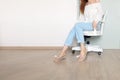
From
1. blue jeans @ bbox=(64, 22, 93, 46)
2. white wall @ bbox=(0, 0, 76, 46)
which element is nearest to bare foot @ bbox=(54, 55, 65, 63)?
blue jeans @ bbox=(64, 22, 93, 46)

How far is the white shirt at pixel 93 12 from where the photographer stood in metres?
4.37

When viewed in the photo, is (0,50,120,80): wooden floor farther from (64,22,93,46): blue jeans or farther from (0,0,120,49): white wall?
(0,0,120,49): white wall

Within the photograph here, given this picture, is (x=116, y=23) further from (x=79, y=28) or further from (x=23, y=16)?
(x=23, y=16)

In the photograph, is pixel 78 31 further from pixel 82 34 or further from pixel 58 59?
pixel 58 59

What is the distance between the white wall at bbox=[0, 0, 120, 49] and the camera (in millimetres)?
5094

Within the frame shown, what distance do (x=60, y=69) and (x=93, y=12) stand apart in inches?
61.9

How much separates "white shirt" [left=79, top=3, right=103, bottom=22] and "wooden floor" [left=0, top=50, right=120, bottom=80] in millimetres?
702

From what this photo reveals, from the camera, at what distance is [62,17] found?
5113 millimetres

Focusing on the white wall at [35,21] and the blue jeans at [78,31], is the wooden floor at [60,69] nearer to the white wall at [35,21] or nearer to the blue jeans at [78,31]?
the blue jeans at [78,31]

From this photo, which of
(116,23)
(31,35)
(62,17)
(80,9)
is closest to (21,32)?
(31,35)

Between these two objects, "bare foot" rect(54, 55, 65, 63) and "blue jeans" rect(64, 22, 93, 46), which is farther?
"blue jeans" rect(64, 22, 93, 46)

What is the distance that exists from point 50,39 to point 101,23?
1207 mm

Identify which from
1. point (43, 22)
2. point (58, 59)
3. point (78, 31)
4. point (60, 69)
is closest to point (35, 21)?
point (43, 22)

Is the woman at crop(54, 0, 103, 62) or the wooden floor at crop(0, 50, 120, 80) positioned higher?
the woman at crop(54, 0, 103, 62)
